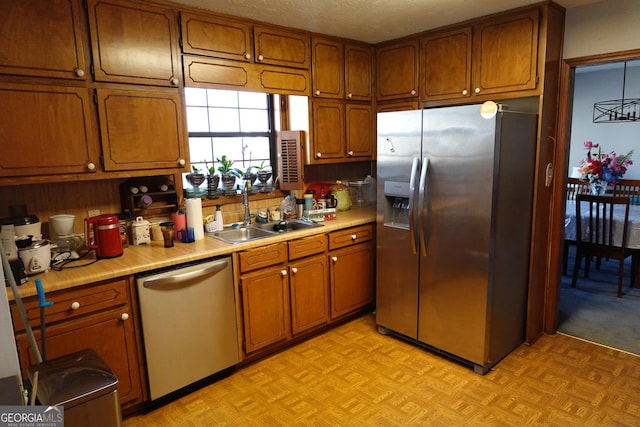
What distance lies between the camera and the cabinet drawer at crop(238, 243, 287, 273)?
2586 millimetres

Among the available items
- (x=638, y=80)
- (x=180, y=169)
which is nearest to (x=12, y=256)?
(x=180, y=169)

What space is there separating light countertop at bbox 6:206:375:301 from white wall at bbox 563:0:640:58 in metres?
2.09

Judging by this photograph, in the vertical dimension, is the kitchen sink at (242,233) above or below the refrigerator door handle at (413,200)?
below

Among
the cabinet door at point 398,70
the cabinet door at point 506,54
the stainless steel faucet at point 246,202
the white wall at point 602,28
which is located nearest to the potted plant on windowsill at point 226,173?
the stainless steel faucet at point 246,202

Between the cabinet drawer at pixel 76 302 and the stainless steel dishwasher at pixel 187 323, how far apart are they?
0.11 meters

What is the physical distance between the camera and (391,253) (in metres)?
3.01

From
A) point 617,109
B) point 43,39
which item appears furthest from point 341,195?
point 617,109

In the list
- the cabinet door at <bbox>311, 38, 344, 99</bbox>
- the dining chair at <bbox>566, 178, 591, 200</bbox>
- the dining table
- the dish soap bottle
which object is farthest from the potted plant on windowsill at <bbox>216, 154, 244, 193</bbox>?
the dining chair at <bbox>566, 178, 591, 200</bbox>

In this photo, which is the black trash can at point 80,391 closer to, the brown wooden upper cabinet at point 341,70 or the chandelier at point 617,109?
the brown wooden upper cabinet at point 341,70

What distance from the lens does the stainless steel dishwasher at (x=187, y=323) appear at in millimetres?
2215

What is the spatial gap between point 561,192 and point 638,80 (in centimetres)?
409

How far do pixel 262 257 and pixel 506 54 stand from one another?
7.16 feet

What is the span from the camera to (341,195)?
3.65m

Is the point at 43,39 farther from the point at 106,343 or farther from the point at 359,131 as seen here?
the point at 359,131
